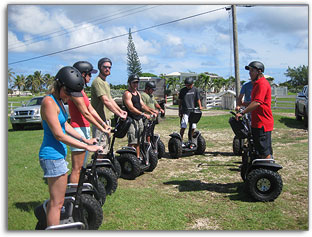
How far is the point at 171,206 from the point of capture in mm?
4230

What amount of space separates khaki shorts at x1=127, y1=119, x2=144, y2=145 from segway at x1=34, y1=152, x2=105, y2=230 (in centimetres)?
220

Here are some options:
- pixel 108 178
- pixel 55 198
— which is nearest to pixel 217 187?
pixel 108 178

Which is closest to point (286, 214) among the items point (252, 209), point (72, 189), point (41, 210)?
point (252, 209)

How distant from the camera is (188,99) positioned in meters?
7.56

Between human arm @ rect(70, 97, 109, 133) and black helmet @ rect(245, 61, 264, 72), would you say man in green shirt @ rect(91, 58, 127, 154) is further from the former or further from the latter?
black helmet @ rect(245, 61, 264, 72)

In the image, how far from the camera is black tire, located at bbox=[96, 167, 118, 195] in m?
4.54

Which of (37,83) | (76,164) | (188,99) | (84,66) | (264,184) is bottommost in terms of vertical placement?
(264,184)

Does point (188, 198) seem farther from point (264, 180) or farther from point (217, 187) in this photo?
point (264, 180)

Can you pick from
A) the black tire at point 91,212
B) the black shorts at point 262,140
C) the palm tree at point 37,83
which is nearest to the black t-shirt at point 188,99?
the black shorts at point 262,140

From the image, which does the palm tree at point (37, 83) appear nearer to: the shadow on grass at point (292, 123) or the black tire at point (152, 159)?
the black tire at point (152, 159)

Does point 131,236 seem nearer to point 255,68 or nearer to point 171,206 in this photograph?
point 171,206

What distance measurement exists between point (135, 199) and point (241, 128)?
1.97 meters

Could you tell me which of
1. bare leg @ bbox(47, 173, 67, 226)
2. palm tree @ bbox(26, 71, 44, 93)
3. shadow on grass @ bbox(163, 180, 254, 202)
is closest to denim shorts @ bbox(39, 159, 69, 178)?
bare leg @ bbox(47, 173, 67, 226)

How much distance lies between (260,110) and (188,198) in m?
1.69
